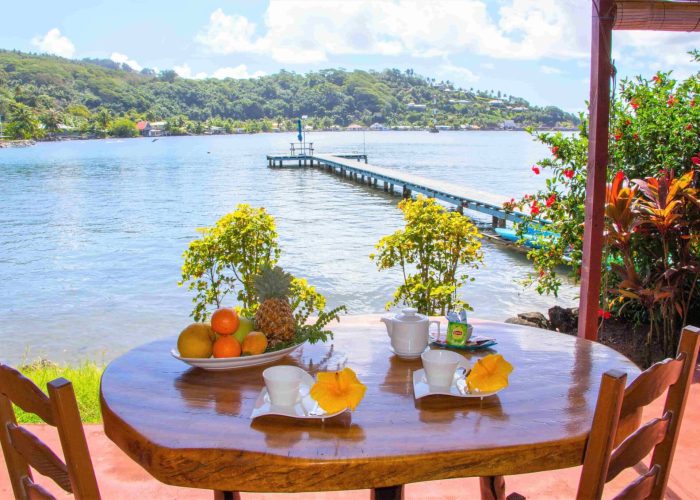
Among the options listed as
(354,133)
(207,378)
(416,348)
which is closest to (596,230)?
(416,348)

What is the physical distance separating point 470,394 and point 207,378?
618 millimetres

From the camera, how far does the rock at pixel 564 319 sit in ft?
16.1

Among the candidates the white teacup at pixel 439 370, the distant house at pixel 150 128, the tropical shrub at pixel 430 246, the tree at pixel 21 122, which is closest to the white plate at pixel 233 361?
the white teacup at pixel 439 370

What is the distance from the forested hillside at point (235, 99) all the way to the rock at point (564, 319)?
205 feet

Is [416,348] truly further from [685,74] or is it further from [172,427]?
[685,74]

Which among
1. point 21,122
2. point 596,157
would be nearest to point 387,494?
point 596,157

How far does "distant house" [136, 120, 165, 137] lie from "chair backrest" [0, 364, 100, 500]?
77008 mm

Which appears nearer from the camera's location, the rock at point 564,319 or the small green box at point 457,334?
the small green box at point 457,334

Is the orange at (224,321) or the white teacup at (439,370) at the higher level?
the orange at (224,321)

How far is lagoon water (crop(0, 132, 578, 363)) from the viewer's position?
7770 millimetres

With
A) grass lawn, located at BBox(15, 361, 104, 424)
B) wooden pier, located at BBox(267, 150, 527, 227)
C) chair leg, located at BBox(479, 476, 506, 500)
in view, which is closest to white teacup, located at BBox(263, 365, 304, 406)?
chair leg, located at BBox(479, 476, 506, 500)

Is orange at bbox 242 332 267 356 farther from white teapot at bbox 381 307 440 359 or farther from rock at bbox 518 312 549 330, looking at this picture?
rock at bbox 518 312 549 330

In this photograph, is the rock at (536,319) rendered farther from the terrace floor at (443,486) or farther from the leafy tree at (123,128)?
the leafy tree at (123,128)

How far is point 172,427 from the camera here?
1.27 metres
